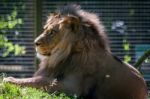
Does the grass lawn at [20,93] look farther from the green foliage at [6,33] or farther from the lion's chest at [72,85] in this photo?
the green foliage at [6,33]

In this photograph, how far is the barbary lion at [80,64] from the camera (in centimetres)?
731

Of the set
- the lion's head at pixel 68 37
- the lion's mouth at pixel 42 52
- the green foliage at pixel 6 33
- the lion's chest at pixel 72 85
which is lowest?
the green foliage at pixel 6 33

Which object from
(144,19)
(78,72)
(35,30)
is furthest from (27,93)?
(144,19)

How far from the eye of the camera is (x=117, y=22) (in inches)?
467

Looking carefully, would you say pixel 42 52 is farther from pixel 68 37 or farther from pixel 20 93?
pixel 20 93

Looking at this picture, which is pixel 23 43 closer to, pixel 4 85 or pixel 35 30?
pixel 35 30

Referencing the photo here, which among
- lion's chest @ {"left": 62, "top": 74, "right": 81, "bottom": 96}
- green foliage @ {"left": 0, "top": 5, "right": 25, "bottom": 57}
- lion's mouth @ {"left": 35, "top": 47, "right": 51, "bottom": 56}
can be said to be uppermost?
lion's mouth @ {"left": 35, "top": 47, "right": 51, "bottom": 56}

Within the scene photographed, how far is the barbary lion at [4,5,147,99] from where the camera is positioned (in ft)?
24.0

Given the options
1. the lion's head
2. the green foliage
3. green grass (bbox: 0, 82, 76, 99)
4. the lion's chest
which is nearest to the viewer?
green grass (bbox: 0, 82, 76, 99)

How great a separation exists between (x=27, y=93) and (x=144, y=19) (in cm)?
543

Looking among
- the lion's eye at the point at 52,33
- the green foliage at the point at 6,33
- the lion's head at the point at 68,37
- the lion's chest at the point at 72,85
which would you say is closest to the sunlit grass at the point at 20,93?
the lion's chest at the point at 72,85

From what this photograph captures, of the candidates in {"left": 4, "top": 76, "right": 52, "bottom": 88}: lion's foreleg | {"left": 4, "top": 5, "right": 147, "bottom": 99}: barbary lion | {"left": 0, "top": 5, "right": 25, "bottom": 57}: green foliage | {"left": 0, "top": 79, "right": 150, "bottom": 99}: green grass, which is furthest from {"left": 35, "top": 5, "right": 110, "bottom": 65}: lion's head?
{"left": 0, "top": 5, "right": 25, "bottom": 57}: green foliage

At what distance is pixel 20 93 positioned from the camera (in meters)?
6.73

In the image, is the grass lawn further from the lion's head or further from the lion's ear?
the lion's ear
